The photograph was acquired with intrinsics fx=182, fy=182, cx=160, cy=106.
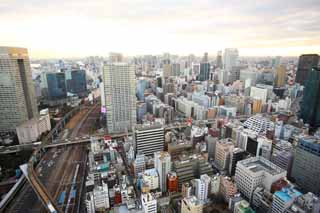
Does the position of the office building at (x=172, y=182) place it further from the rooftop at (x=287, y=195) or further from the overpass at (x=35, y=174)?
the overpass at (x=35, y=174)

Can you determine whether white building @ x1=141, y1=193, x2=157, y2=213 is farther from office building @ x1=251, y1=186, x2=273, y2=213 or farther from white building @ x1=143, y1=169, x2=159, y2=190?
office building @ x1=251, y1=186, x2=273, y2=213

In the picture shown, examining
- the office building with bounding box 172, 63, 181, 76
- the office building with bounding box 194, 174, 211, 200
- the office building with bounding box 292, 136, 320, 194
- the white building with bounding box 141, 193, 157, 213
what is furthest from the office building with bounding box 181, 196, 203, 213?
the office building with bounding box 172, 63, 181, 76

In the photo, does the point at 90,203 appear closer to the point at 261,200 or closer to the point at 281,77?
the point at 261,200

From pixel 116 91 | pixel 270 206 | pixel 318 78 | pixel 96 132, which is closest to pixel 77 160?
pixel 96 132

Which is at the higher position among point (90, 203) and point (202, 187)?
point (202, 187)

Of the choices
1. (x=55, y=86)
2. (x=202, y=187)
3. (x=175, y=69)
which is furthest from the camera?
(x=175, y=69)

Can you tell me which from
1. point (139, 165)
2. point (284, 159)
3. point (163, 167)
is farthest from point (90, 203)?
point (284, 159)
